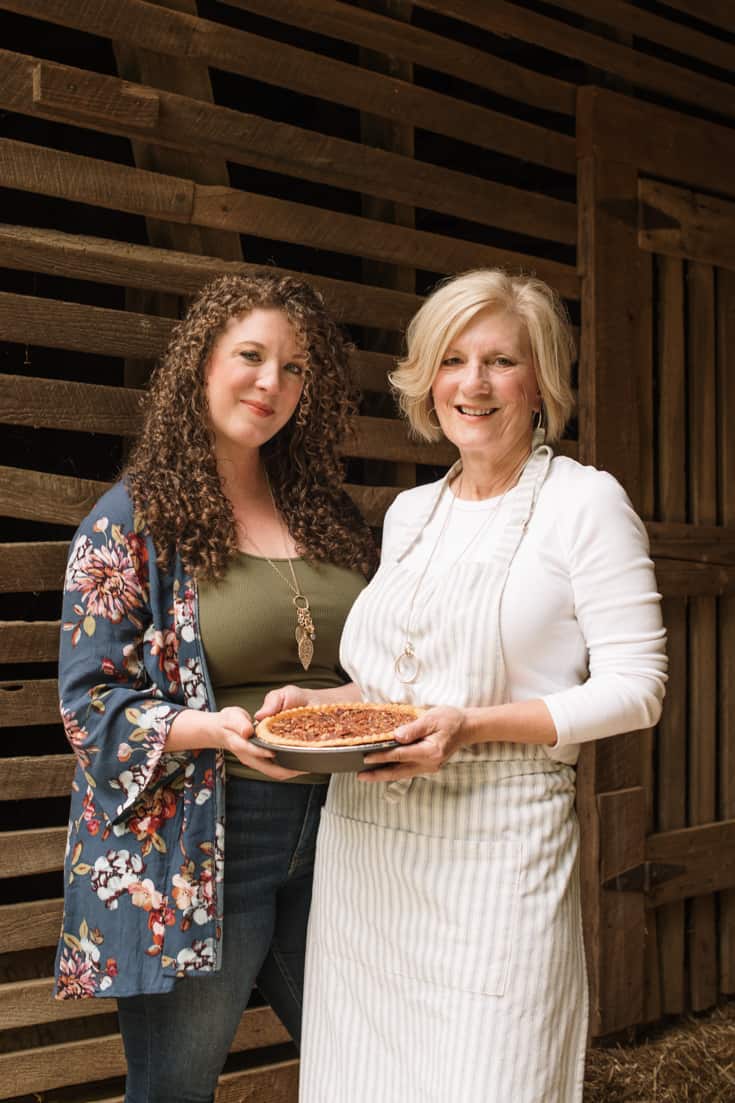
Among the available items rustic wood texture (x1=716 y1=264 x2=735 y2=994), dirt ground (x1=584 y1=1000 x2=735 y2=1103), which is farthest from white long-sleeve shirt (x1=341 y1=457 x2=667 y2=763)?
rustic wood texture (x1=716 y1=264 x2=735 y2=994)

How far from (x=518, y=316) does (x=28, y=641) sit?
1.25 metres

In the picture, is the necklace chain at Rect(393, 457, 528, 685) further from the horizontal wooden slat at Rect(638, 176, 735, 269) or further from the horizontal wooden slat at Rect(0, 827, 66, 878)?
the horizontal wooden slat at Rect(638, 176, 735, 269)

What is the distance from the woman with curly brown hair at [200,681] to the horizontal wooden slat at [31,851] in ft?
1.55

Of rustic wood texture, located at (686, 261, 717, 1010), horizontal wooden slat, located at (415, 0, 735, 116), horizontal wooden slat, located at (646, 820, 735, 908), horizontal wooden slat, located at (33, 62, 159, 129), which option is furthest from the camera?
rustic wood texture, located at (686, 261, 717, 1010)

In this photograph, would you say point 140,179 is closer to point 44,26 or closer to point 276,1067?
point 44,26

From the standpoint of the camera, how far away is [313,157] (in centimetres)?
300

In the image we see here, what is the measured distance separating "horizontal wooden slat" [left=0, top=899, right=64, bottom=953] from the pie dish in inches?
34.7

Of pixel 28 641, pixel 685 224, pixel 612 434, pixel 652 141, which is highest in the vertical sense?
pixel 652 141

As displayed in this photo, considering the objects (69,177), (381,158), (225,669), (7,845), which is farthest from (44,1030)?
(381,158)

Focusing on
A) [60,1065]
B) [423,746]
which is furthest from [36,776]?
[423,746]

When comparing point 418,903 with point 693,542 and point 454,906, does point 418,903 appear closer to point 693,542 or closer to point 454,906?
point 454,906

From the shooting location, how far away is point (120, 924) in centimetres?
213

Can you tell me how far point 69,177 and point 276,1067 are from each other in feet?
7.30

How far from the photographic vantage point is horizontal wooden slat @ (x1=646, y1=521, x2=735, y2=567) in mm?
3730
